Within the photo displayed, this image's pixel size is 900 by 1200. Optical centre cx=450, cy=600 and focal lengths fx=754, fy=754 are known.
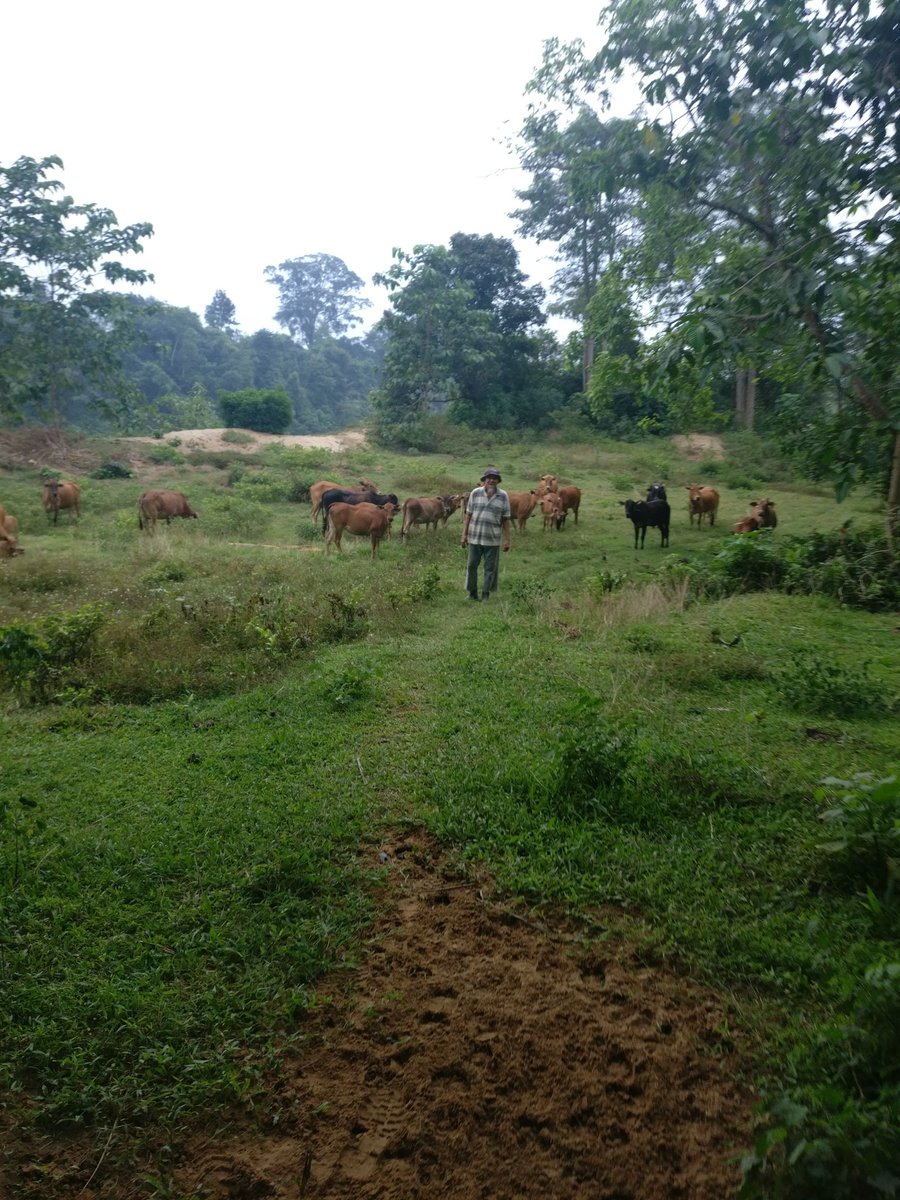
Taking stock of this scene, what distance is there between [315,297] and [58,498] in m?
58.5

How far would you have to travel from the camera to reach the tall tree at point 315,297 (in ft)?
221

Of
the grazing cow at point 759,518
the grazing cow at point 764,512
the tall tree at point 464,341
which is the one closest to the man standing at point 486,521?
the grazing cow at point 759,518

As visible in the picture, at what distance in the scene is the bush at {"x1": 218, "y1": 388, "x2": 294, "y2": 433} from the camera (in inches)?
1347

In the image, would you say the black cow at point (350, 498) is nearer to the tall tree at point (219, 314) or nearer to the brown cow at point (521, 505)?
the brown cow at point (521, 505)

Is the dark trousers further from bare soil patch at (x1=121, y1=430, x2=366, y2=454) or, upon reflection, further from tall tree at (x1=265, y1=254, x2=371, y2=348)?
tall tree at (x1=265, y1=254, x2=371, y2=348)

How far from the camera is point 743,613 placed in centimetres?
851

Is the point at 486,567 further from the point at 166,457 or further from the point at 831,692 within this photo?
the point at 166,457

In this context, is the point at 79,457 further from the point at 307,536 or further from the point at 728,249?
the point at 728,249

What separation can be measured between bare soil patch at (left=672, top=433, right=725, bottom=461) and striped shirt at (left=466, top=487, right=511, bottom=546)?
19.0 metres

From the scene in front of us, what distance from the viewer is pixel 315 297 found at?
225 ft

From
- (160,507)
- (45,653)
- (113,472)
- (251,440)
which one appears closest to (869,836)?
(45,653)

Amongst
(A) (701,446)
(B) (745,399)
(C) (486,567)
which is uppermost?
(B) (745,399)

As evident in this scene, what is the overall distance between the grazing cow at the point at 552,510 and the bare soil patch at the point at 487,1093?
13201 millimetres

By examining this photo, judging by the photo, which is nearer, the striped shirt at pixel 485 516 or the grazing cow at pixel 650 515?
the striped shirt at pixel 485 516
